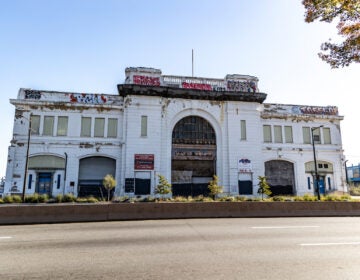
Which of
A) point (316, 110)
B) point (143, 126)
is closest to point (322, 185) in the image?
point (316, 110)

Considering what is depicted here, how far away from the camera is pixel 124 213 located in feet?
Answer: 48.1

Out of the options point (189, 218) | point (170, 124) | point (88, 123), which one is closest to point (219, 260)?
point (189, 218)

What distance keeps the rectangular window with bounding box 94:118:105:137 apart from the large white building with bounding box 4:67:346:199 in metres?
0.12

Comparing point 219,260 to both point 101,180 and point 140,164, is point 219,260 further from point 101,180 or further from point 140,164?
point 101,180

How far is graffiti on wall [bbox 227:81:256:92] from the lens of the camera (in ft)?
103

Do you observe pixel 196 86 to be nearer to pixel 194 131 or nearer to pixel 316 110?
pixel 194 131

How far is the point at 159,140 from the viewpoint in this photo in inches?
1147

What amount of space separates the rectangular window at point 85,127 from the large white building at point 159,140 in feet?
0.36

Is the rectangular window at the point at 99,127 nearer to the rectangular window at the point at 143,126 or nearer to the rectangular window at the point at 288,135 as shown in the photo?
the rectangular window at the point at 143,126

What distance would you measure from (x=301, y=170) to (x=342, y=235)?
25142mm

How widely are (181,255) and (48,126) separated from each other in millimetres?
26902

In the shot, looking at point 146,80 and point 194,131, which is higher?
point 146,80

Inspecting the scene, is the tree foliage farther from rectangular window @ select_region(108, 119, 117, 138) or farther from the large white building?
rectangular window @ select_region(108, 119, 117, 138)

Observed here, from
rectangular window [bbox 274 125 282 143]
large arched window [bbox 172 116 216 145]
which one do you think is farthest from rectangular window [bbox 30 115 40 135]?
rectangular window [bbox 274 125 282 143]
